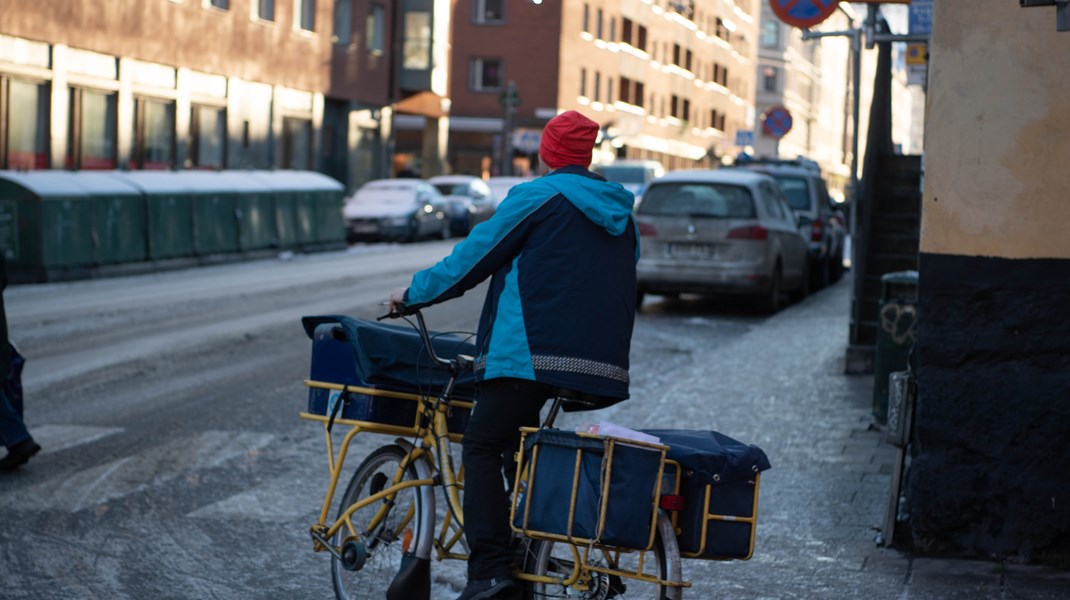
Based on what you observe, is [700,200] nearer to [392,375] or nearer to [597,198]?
[392,375]

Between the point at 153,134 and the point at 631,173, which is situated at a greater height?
the point at 153,134

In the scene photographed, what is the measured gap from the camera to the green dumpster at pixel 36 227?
72.1ft

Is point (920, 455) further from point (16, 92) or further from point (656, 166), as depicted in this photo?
point (656, 166)

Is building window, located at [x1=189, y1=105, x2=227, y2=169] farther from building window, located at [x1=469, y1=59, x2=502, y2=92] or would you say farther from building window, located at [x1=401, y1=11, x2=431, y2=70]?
building window, located at [x1=469, y1=59, x2=502, y2=92]

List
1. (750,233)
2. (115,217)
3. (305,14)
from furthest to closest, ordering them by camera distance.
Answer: (305,14) → (115,217) → (750,233)

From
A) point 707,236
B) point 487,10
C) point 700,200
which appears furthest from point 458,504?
point 487,10

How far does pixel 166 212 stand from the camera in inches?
1014

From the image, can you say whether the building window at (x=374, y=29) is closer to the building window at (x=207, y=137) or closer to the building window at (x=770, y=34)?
the building window at (x=207, y=137)

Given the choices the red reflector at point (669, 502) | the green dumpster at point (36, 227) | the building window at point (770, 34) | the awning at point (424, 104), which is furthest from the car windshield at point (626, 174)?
the building window at point (770, 34)

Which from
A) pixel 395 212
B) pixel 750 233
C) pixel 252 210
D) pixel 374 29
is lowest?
pixel 395 212

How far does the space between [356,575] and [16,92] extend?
26838mm

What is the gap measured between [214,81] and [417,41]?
14.4m

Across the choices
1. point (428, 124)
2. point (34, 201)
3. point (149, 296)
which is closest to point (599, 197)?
point (149, 296)

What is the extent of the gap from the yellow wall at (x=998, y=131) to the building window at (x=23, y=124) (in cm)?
2581
